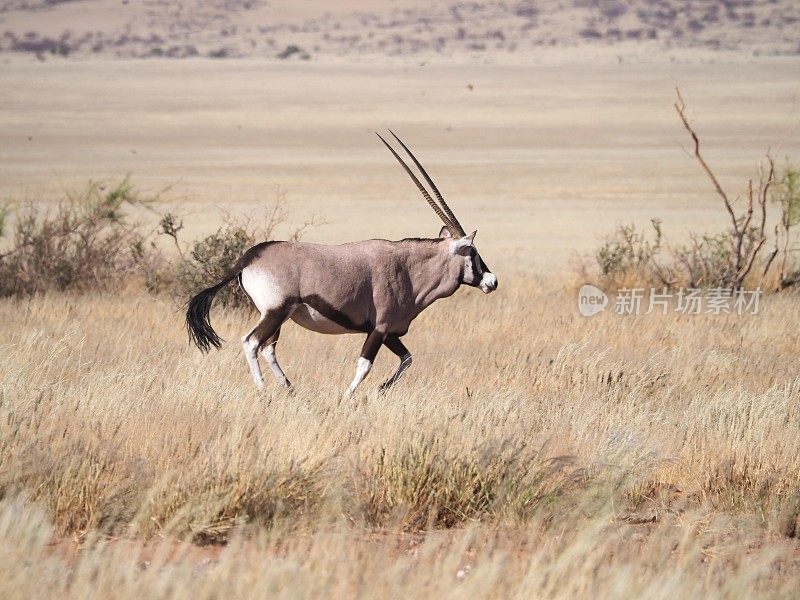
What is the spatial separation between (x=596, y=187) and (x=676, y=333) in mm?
24798

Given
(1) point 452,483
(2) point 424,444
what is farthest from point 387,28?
(1) point 452,483

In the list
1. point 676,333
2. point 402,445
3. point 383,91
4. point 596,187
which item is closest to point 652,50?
point 383,91

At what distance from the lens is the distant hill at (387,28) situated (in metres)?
103

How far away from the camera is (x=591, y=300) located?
1437 centimetres

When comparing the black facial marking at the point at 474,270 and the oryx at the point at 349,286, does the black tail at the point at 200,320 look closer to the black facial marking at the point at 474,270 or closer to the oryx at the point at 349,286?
the oryx at the point at 349,286

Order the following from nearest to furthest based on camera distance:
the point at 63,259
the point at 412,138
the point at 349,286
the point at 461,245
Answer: the point at 349,286
the point at 461,245
the point at 63,259
the point at 412,138

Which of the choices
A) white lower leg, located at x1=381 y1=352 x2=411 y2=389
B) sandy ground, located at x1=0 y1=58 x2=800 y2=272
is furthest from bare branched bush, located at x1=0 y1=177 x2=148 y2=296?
white lower leg, located at x1=381 y1=352 x2=411 y2=389

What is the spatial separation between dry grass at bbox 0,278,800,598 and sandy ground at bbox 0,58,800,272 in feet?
16.7

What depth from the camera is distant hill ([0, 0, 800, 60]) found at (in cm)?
10331

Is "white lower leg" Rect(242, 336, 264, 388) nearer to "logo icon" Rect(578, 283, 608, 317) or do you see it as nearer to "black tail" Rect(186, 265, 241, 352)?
"black tail" Rect(186, 265, 241, 352)

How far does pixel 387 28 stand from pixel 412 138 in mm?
74454

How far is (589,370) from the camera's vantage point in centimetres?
963

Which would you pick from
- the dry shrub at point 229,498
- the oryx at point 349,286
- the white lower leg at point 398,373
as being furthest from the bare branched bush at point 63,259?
the dry shrub at point 229,498

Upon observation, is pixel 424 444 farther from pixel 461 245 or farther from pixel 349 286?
pixel 461 245
